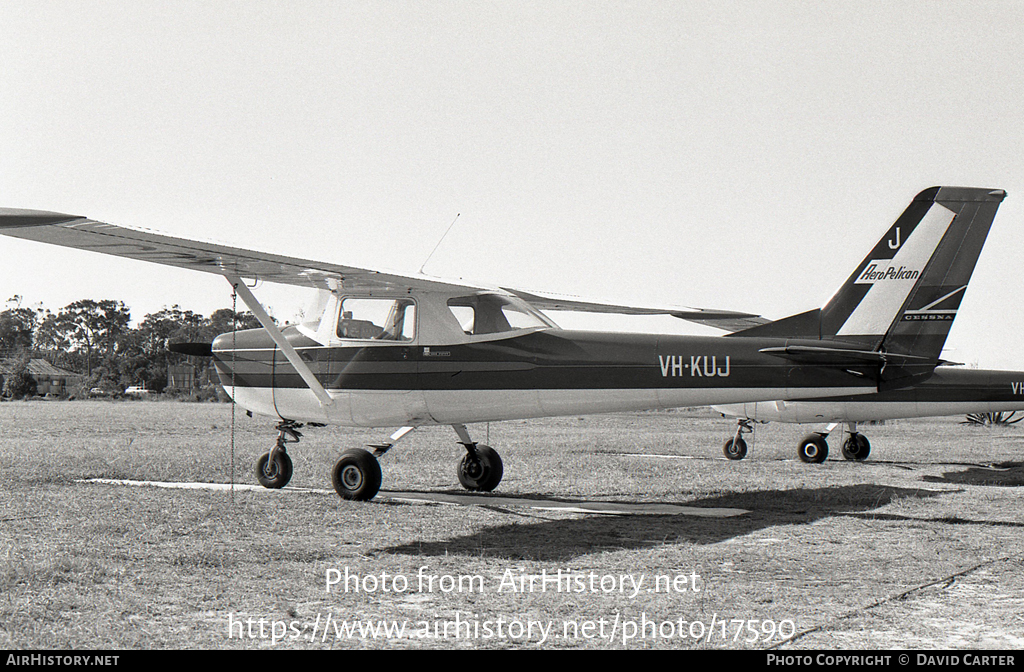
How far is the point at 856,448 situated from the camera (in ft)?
58.2

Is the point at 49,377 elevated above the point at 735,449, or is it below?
above

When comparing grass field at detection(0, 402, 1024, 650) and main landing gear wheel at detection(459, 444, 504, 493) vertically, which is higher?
main landing gear wheel at detection(459, 444, 504, 493)

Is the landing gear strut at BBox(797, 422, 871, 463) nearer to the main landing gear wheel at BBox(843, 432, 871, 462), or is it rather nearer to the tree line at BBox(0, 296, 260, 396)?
the main landing gear wheel at BBox(843, 432, 871, 462)

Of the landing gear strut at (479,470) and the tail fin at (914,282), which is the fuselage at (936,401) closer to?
the tail fin at (914,282)

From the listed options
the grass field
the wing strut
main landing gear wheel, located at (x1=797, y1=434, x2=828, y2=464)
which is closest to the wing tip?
the grass field

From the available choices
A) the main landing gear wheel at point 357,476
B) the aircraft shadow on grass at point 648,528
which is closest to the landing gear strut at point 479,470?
the aircraft shadow on grass at point 648,528

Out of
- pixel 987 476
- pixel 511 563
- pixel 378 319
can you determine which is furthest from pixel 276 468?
pixel 987 476

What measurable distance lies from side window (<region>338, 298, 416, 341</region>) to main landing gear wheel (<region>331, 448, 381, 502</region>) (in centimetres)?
135

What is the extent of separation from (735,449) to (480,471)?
761cm

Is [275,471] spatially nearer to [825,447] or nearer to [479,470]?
[479,470]

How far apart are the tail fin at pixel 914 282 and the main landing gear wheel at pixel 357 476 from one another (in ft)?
15.2

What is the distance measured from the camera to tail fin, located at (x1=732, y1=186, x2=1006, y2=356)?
34.2 ft

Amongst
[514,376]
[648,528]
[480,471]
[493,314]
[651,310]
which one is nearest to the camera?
[648,528]

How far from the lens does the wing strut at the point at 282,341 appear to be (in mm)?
10234
